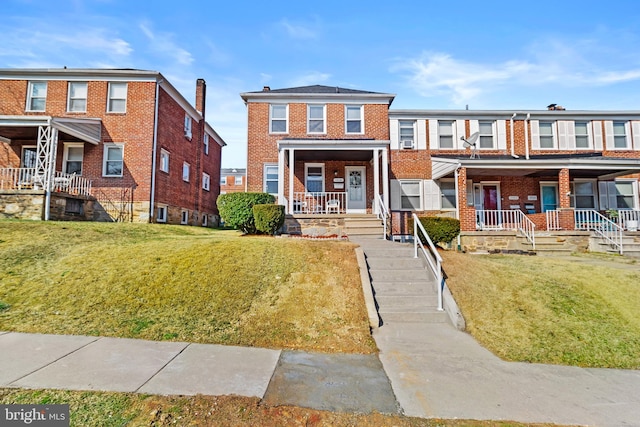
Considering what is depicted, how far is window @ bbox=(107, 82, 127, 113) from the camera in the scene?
1639cm

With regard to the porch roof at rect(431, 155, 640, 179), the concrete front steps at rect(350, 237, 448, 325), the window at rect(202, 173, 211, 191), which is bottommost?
the concrete front steps at rect(350, 237, 448, 325)

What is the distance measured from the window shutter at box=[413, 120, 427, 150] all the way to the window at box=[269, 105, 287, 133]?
22.1ft

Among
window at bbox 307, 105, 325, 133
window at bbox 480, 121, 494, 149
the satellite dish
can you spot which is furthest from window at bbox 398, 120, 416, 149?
window at bbox 307, 105, 325, 133

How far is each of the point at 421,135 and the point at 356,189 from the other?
454 cm

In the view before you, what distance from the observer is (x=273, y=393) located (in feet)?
11.3

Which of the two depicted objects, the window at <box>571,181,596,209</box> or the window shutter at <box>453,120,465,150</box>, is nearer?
the window at <box>571,181,596,209</box>

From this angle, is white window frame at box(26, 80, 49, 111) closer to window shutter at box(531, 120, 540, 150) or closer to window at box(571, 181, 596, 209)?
window shutter at box(531, 120, 540, 150)

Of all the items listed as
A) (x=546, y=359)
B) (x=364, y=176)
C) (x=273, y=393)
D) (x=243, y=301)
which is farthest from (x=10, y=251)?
(x=364, y=176)

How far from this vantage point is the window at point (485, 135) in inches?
699

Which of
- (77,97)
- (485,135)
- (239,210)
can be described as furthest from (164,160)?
(485,135)

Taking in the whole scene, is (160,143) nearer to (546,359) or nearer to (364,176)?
(364,176)

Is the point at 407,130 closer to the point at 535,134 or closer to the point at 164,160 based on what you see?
the point at 535,134

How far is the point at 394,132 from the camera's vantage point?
57.5ft

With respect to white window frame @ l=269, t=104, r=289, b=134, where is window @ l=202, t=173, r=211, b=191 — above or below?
below
